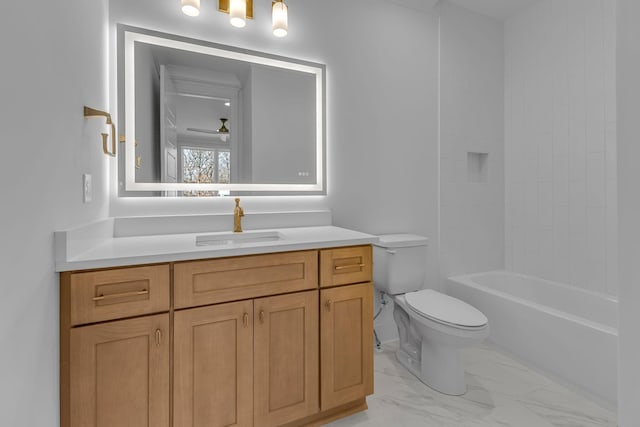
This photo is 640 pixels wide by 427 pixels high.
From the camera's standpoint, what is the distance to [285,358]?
1404 mm

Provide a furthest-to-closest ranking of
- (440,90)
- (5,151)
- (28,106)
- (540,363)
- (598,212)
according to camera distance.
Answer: (440,90)
(598,212)
(540,363)
(28,106)
(5,151)

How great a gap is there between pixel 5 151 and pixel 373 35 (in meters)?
2.31

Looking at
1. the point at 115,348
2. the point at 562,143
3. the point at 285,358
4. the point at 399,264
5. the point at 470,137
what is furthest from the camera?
the point at 470,137

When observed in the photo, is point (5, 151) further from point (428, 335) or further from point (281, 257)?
point (428, 335)

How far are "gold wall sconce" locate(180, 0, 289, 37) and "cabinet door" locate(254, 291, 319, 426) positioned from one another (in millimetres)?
1552

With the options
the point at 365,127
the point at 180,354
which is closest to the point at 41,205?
the point at 180,354

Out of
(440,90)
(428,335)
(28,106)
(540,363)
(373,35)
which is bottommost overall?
(540,363)

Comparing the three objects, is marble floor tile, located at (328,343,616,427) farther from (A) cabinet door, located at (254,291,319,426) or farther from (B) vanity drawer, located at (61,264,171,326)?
(B) vanity drawer, located at (61,264,171,326)

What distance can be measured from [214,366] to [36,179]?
91 centimetres

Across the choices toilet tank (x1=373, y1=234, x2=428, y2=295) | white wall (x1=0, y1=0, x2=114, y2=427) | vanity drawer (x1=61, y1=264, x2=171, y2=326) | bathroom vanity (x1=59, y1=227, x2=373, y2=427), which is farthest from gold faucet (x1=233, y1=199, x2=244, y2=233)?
toilet tank (x1=373, y1=234, x2=428, y2=295)

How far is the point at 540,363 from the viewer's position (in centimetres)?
202

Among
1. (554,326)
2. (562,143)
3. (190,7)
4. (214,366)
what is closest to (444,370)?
(554,326)

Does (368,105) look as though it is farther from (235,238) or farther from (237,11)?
(235,238)

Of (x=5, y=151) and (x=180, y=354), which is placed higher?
(x=5, y=151)
